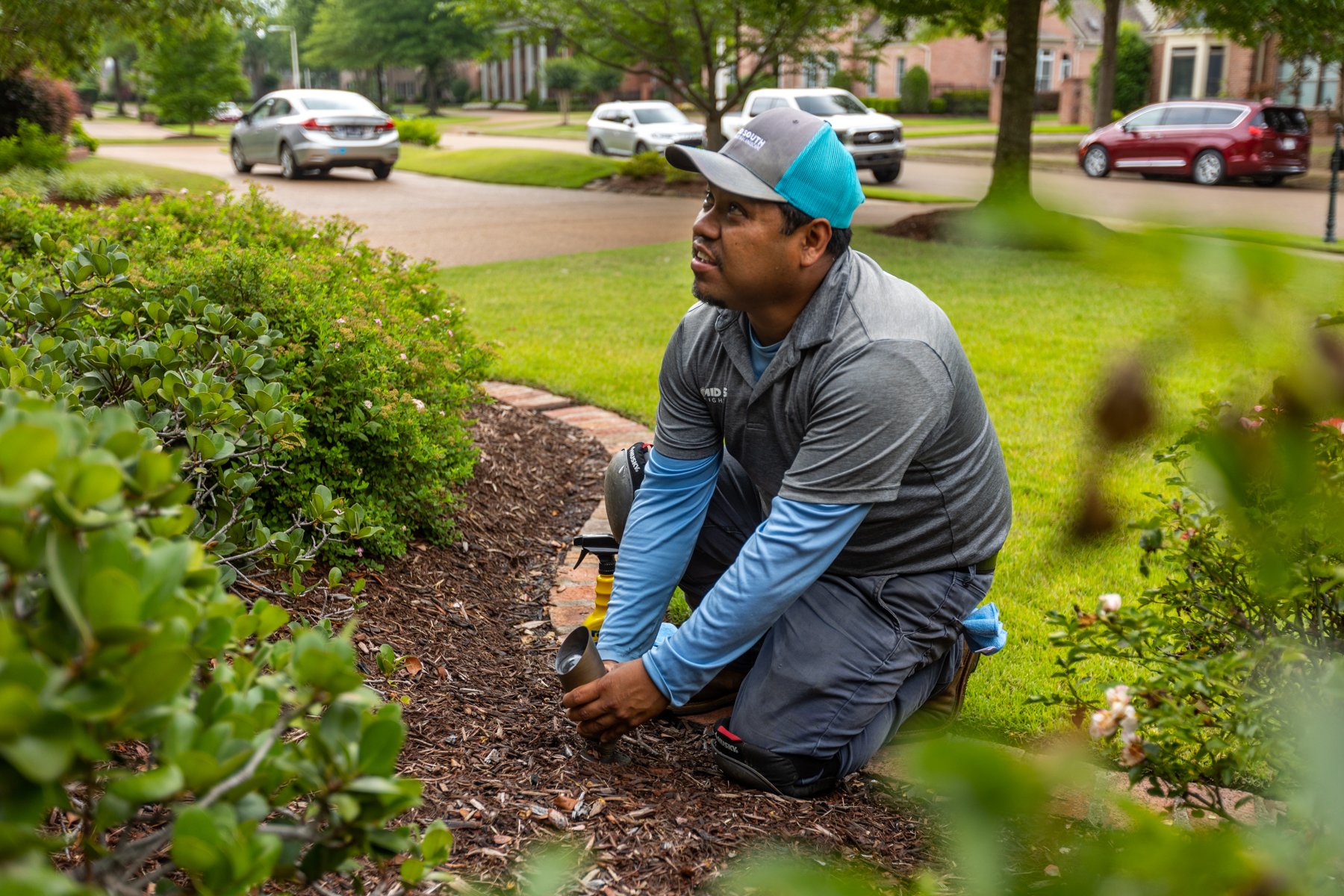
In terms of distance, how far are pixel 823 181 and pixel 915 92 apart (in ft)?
157

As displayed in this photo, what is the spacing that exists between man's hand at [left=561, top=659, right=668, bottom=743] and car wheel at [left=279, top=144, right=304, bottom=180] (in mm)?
20630

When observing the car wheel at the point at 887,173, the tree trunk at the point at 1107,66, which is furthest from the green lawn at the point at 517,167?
the tree trunk at the point at 1107,66

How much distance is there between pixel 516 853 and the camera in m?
2.47

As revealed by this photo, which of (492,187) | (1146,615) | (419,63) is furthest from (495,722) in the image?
(419,63)

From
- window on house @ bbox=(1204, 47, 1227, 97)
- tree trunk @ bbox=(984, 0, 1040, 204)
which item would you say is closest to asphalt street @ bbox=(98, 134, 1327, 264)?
tree trunk @ bbox=(984, 0, 1040, 204)

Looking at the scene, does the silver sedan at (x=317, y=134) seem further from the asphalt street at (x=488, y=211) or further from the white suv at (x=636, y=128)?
the white suv at (x=636, y=128)

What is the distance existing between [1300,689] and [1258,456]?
3.21 ft

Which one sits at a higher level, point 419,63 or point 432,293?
point 419,63

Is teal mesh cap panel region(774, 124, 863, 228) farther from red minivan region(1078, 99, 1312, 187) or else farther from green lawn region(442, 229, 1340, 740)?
red minivan region(1078, 99, 1312, 187)

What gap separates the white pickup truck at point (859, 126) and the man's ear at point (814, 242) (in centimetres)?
1896

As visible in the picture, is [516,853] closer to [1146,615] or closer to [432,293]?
[1146,615]

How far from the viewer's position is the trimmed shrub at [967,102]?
47688 millimetres

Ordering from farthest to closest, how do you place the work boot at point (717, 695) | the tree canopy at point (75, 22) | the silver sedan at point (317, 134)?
the silver sedan at point (317, 134)
the tree canopy at point (75, 22)
the work boot at point (717, 695)

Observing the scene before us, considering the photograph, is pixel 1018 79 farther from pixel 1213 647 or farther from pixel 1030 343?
pixel 1213 647
